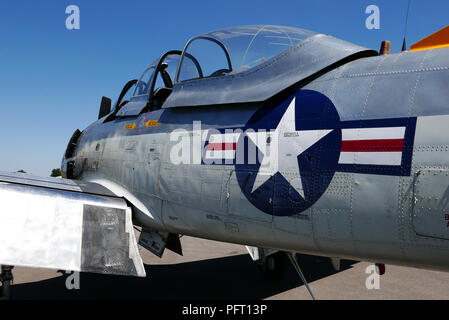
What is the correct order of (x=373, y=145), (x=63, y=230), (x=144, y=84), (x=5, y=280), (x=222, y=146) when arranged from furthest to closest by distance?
(x=144, y=84) → (x=5, y=280) → (x=63, y=230) → (x=222, y=146) → (x=373, y=145)

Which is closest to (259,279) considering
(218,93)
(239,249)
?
(239,249)

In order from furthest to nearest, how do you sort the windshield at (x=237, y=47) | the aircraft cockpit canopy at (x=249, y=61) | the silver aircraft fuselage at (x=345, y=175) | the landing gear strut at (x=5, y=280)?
the landing gear strut at (x=5, y=280) < the windshield at (x=237, y=47) < the aircraft cockpit canopy at (x=249, y=61) < the silver aircraft fuselage at (x=345, y=175)

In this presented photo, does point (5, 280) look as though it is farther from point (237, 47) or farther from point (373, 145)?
point (373, 145)

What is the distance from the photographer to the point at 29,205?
409cm

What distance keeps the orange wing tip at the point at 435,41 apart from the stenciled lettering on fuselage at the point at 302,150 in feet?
3.44

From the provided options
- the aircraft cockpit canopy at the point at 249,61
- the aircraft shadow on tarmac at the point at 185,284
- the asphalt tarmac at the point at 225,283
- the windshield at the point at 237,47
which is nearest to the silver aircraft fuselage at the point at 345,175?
the aircraft cockpit canopy at the point at 249,61

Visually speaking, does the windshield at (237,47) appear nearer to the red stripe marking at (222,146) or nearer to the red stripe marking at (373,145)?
the red stripe marking at (222,146)

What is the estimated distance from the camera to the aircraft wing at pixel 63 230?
149 inches

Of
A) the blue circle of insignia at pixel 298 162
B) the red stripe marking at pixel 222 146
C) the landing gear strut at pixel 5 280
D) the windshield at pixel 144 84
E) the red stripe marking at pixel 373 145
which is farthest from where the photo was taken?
the windshield at pixel 144 84

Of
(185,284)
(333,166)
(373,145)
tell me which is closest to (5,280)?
(185,284)

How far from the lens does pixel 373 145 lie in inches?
117

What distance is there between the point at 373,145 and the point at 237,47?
2243 millimetres

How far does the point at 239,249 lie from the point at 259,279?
3178 mm

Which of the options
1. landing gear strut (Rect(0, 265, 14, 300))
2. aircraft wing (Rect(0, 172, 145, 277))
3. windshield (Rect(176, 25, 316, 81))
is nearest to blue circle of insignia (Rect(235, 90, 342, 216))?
windshield (Rect(176, 25, 316, 81))
